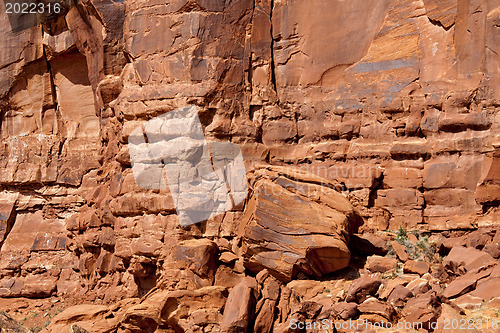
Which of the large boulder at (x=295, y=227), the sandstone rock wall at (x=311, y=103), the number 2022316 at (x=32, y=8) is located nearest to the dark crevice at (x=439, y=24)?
the sandstone rock wall at (x=311, y=103)

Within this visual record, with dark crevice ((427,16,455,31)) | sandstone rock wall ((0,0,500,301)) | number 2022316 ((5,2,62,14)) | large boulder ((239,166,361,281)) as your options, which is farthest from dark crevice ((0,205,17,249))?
dark crevice ((427,16,455,31))

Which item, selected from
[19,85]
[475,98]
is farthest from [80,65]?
[475,98]

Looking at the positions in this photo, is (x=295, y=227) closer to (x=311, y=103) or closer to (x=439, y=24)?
(x=311, y=103)

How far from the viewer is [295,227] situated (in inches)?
404

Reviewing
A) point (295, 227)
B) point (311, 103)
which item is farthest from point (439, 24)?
point (295, 227)

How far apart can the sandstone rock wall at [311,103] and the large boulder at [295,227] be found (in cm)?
94

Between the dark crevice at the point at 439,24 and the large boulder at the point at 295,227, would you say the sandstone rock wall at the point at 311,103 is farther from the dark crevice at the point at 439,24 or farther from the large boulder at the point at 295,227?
the large boulder at the point at 295,227

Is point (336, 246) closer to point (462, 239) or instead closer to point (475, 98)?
point (462, 239)

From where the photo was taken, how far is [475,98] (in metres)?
11.1

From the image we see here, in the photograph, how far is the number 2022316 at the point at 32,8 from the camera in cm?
1728

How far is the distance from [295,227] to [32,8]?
1192 centimetres

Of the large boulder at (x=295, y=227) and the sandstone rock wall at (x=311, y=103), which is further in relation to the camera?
the sandstone rock wall at (x=311, y=103)

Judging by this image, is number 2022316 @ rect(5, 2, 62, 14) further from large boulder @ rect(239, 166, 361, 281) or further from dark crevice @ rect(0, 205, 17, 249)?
large boulder @ rect(239, 166, 361, 281)

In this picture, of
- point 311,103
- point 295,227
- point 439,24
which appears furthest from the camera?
point 311,103
